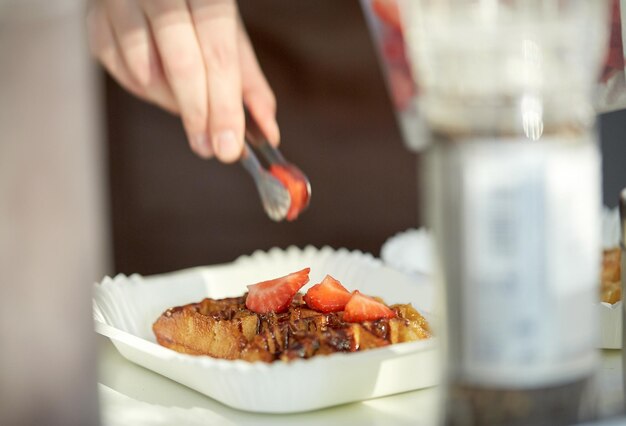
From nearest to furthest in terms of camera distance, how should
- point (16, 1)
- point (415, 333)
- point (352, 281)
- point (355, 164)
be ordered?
1. point (16, 1)
2. point (415, 333)
3. point (352, 281)
4. point (355, 164)

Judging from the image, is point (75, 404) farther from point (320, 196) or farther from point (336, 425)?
point (320, 196)

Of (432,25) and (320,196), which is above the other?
(432,25)

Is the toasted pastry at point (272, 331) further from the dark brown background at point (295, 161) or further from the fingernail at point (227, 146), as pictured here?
the dark brown background at point (295, 161)

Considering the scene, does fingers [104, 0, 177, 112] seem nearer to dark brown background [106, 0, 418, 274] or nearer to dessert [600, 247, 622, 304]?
dessert [600, 247, 622, 304]

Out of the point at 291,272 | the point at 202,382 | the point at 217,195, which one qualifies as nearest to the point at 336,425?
the point at 202,382

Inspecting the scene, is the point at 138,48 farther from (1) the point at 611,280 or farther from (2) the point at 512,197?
(2) the point at 512,197

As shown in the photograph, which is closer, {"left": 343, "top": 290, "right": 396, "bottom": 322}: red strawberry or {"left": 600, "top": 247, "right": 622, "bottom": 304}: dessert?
{"left": 343, "top": 290, "right": 396, "bottom": 322}: red strawberry

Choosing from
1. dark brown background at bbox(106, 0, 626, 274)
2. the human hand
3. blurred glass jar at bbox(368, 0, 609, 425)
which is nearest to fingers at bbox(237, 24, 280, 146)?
the human hand

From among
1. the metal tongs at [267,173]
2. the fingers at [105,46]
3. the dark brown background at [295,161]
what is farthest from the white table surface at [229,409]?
the dark brown background at [295,161]
